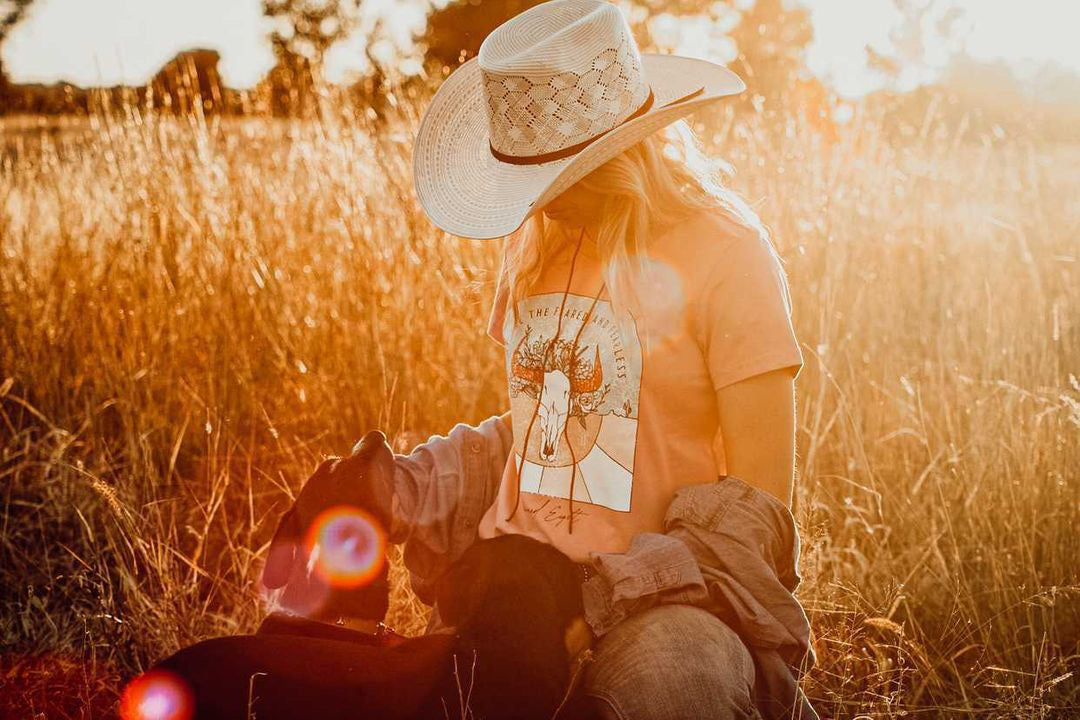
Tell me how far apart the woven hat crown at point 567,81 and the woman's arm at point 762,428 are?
490 mm

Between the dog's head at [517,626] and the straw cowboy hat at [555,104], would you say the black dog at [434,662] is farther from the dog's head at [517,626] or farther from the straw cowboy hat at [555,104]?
the straw cowboy hat at [555,104]

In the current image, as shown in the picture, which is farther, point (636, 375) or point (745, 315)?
point (636, 375)

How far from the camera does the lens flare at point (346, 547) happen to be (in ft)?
5.87

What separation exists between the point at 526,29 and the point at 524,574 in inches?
36.9

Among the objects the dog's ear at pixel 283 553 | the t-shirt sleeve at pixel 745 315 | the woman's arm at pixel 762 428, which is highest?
the t-shirt sleeve at pixel 745 315

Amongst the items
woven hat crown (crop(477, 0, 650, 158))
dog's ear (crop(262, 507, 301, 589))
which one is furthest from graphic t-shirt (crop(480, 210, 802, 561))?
dog's ear (crop(262, 507, 301, 589))

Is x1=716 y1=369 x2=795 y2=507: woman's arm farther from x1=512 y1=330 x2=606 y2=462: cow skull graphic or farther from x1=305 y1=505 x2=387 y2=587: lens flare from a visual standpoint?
x1=305 y1=505 x2=387 y2=587: lens flare

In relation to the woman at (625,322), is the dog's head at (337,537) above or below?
below

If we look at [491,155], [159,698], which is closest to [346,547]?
[159,698]

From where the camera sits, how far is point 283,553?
71.1 inches

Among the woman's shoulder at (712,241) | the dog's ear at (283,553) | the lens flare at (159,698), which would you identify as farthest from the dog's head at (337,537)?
the woman's shoulder at (712,241)

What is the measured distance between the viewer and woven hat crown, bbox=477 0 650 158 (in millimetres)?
1627

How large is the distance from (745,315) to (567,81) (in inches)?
18.9

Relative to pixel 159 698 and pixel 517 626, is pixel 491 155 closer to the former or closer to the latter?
pixel 517 626
